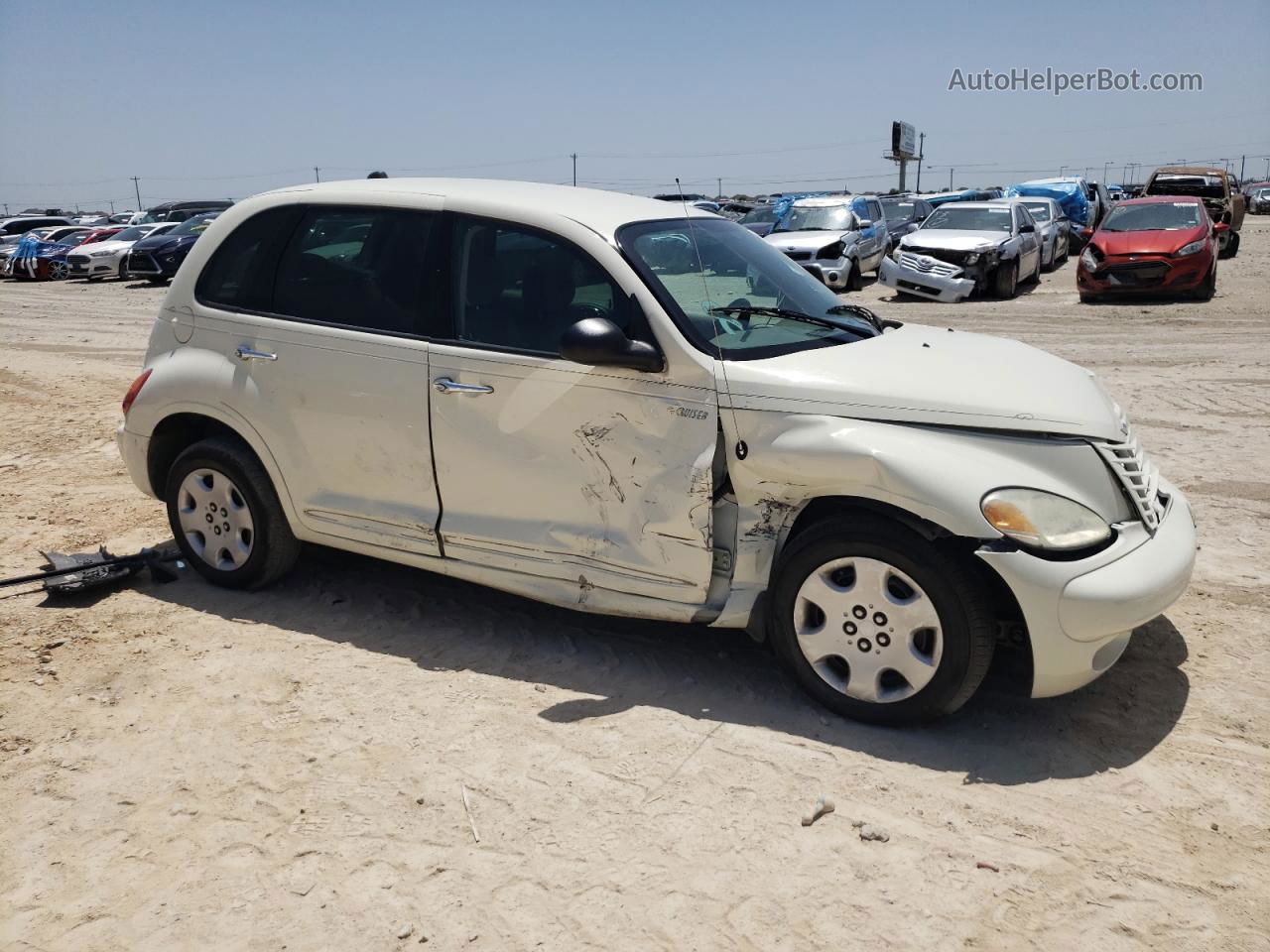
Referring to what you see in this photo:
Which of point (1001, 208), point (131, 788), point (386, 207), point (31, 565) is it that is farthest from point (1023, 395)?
point (1001, 208)

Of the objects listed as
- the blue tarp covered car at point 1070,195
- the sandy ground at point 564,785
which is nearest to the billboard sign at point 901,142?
the blue tarp covered car at point 1070,195

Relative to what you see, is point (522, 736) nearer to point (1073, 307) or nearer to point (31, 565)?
point (31, 565)

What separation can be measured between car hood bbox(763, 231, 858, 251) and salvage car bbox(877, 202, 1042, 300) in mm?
Result: 1447

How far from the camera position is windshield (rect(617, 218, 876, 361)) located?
13.3ft

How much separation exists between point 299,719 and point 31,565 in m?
2.59

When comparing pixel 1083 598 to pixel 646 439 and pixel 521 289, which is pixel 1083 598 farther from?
pixel 521 289

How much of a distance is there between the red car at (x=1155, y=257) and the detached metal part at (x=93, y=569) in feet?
48.9

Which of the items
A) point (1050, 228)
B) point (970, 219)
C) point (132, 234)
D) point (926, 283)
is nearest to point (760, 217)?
point (1050, 228)

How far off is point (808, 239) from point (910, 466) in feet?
53.1

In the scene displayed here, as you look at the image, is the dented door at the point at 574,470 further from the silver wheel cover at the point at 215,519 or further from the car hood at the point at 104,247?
the car hood at the point at 104,247

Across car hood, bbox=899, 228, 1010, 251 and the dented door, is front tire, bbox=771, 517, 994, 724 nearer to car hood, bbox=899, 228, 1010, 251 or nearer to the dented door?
the dented door

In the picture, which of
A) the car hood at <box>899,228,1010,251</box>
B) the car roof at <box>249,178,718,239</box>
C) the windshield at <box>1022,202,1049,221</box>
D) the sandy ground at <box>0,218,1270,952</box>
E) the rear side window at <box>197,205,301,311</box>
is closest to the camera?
the sandy ground at <box>0,218,1270,952</box>

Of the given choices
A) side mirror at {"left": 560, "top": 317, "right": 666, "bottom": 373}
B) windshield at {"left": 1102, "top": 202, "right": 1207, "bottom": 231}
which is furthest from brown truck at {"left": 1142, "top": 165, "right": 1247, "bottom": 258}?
side mirror at {"left": 560, "top": 317, "right": 666, "bottom": 373}

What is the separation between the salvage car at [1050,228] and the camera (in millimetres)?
21234
